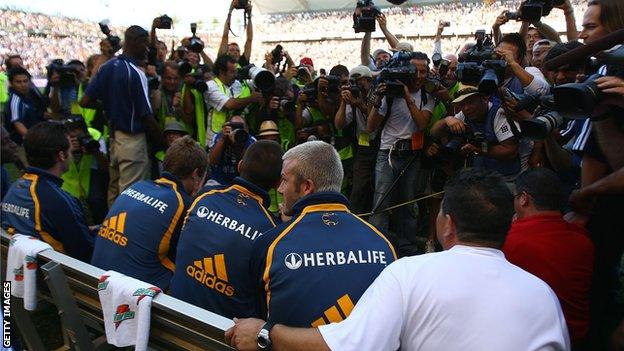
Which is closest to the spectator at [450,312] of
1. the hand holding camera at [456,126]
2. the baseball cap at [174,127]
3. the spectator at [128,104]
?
the hand holding camera at [456,126]

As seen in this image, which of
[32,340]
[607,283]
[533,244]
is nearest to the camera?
[533,244]

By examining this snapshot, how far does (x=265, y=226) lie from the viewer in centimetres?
238

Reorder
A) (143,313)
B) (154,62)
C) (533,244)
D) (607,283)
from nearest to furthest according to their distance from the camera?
1. (143,313)
2. (533,244)
3. (607,283)
4. (154,62)

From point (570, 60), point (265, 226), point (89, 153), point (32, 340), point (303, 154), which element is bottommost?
point (32, 340)

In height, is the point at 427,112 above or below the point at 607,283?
above

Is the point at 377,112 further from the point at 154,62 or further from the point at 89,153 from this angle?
the point at 154,62

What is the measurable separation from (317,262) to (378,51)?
5512mm

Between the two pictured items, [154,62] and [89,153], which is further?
[154,62]

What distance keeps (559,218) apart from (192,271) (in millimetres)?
1651

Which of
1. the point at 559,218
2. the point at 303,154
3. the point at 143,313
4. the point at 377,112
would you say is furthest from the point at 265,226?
the point at 377,112

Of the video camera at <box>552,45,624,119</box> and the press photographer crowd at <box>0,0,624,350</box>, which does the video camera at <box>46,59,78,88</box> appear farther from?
the video camera at <box>552,45,624,119</box>

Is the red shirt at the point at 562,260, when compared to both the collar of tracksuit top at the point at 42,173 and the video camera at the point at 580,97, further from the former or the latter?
the collar of tracksuit top at the point at 42,173

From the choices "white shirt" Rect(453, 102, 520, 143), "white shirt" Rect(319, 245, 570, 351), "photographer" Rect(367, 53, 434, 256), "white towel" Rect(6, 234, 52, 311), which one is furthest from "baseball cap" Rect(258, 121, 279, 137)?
"white shirt" Rect(319, 245, 570, 351)

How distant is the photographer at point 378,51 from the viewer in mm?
5219
